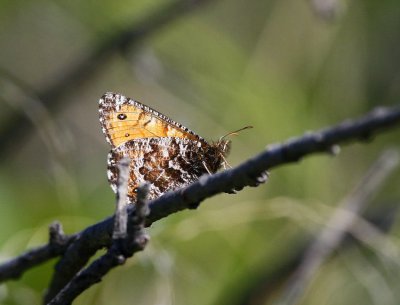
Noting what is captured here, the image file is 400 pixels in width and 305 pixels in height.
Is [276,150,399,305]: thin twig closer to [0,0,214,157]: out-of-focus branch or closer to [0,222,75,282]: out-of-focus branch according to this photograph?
[0,0,214,157]: out-of-focus branch

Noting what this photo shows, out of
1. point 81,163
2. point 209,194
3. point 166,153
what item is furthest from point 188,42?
point 209,194

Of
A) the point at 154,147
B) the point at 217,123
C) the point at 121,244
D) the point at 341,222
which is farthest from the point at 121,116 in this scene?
the point at 121,244

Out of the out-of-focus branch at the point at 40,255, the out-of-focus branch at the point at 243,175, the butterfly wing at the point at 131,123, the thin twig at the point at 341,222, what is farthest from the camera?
the thin twig at the point at 341,222

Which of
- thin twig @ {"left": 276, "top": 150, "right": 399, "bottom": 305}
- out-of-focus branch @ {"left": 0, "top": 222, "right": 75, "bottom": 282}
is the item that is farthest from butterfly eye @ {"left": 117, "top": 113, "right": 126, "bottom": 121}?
out-of-focus branch @ {"left": 0, "top": 222, "right": 75, "bottom": 282}

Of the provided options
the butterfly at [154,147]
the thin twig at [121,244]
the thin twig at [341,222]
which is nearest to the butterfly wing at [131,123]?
the butterfly at [154,147]

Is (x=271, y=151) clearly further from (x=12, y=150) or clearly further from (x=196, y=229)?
(x=12, y=150)

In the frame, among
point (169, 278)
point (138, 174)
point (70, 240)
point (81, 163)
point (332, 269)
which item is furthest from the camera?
point (81, 163)

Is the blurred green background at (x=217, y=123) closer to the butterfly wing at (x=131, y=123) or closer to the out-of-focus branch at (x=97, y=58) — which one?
the out-of-focus branch at (x=97, y=58)
